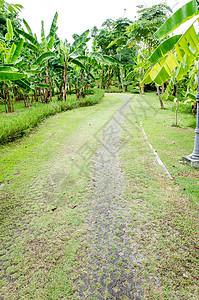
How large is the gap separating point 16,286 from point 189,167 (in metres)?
4.03

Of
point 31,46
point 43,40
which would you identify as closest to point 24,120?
point 31,46

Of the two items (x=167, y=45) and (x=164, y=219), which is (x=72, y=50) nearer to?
(x=167, y=45)

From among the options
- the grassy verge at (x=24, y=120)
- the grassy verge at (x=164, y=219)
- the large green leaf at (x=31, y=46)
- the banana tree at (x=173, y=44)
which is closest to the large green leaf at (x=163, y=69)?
the banana tree at (x=173, y=44)

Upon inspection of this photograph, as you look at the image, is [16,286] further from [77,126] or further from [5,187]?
[77,126]

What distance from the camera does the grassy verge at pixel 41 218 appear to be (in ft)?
6.31

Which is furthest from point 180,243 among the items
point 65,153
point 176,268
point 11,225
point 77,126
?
point 77,126

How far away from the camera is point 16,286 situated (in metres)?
1.87

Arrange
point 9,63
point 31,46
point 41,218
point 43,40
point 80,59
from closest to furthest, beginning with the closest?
point 41,218
point 9,63
point 31,46
point 43,40
point 80,59

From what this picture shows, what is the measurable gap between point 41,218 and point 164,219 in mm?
1852

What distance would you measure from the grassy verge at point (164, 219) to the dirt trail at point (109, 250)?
12 cm

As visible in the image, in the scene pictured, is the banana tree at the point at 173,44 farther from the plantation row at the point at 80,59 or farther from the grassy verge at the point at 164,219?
the grassy verge at the point at 164,219

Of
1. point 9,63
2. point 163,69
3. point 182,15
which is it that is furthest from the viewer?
point 9,63

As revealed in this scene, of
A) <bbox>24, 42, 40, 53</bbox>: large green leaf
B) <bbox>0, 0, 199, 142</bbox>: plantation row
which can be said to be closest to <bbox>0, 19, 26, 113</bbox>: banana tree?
<bbox>0, 0, 199, 142</bbox>: plantation row

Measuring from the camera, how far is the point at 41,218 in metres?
2.81
